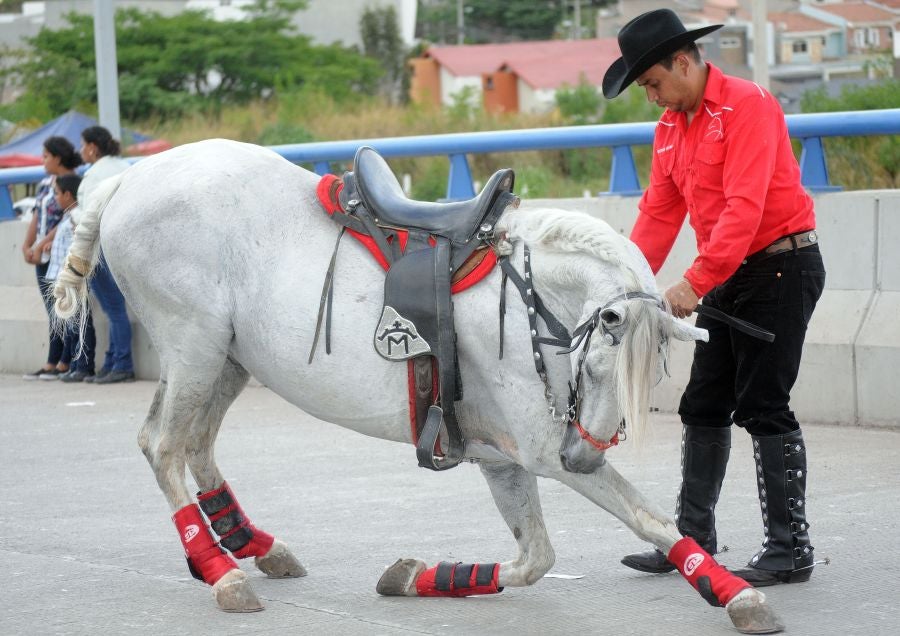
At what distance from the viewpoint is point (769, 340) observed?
5.07 m

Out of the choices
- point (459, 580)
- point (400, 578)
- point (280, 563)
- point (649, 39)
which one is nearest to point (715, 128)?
point (649, 39)

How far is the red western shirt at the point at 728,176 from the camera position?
4.93m

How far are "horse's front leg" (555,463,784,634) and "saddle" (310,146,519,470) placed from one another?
474mm

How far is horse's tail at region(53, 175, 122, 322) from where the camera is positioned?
5.68 m

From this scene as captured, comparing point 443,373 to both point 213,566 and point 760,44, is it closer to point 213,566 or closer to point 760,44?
point 213,566

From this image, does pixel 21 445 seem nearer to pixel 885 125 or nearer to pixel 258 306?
pixel 258 306

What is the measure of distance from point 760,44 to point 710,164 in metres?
28.3

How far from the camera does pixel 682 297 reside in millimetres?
4859

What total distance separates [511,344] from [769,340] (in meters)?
0.98

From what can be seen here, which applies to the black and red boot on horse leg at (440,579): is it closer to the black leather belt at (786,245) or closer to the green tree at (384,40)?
the black leather belt at (786,245)

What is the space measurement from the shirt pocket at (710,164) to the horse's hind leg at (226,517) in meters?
1.96

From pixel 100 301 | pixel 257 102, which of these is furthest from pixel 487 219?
pixel 257 102

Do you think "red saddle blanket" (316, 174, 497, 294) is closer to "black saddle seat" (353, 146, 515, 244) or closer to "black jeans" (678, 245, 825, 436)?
"black saddle seat" (353, 146, 515, 244)

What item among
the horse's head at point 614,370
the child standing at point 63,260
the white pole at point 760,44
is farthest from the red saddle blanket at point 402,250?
the white pole at point 760,44
